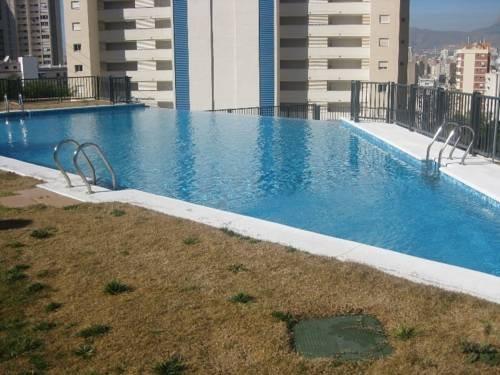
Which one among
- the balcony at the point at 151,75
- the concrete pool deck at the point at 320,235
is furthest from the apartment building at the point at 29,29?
the concrete pool deck at the point at 320,235

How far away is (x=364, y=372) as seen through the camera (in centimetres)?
395

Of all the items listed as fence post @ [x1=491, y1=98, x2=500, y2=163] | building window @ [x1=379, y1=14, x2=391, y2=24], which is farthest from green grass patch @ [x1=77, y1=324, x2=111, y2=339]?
building window @ [x1=379, y1=14, x2=391, y2=24]

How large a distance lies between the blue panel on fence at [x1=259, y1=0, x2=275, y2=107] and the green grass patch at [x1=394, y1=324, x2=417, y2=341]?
4410cm

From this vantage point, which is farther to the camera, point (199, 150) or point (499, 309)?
point (199, 150)

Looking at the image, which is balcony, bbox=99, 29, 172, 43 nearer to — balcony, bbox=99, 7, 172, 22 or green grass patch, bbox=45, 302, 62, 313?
balcony, bbox=99, 7, 172, 22

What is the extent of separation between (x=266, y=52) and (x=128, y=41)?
46.0 ft

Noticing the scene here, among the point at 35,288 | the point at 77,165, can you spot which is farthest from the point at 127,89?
the point at 35,288

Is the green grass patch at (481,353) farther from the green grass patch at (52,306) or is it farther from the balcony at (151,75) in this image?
the balcony at (151,75)

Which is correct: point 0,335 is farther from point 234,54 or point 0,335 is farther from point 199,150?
point 234,54

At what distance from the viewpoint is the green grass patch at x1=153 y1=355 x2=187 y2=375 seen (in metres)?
3.96

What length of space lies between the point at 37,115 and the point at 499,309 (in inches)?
865

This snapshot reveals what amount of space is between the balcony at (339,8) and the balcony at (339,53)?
9.21 ft

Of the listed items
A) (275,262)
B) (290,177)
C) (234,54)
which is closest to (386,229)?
(275,262)

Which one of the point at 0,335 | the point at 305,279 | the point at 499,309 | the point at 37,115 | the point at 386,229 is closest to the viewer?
the point at 0,335
